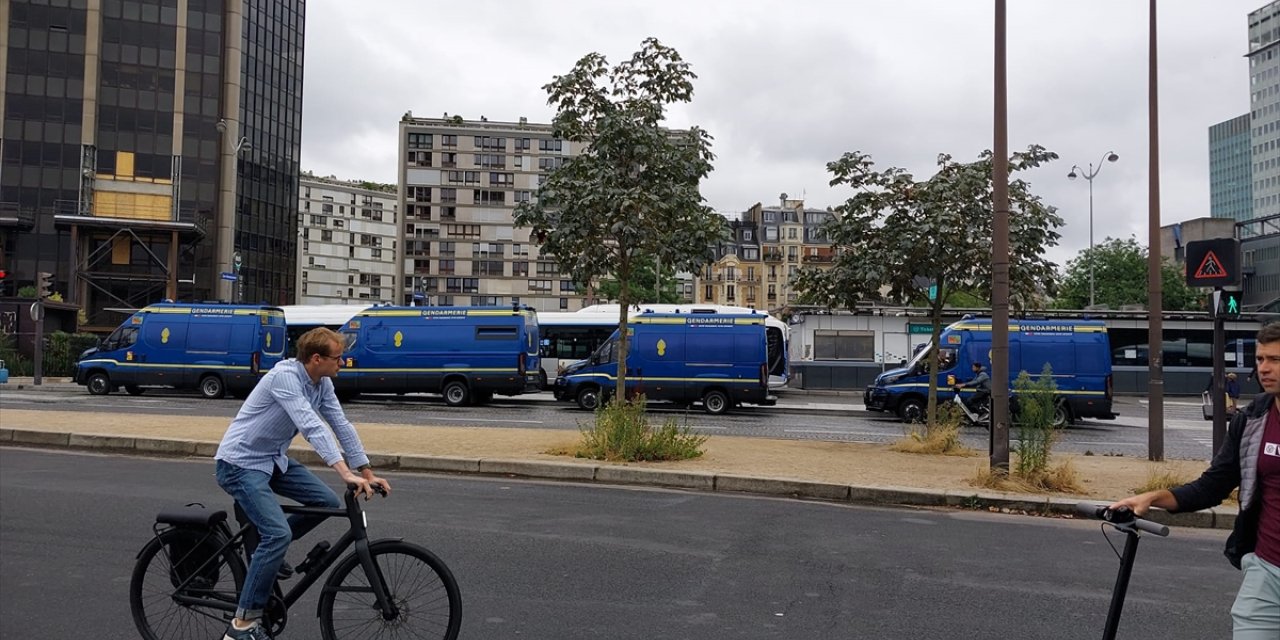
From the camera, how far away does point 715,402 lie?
25.9 meters

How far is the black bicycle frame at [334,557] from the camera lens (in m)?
4.54

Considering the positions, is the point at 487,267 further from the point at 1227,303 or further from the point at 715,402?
the point at 1227,303

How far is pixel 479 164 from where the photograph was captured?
94500mm

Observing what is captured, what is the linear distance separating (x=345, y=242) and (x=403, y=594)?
13010cm

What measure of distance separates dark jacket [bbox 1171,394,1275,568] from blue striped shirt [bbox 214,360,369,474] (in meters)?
3.49

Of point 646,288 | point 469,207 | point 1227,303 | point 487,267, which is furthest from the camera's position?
point 487,267

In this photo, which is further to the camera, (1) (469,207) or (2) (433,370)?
(1) (469,207)

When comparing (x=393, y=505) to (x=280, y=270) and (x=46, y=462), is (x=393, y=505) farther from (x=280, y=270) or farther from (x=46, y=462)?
(x=280, y=270)

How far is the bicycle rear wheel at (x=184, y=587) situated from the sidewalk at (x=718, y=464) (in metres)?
6.83

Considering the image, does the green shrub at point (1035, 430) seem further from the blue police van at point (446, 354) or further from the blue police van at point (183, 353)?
the blue police van at point (183, 353)

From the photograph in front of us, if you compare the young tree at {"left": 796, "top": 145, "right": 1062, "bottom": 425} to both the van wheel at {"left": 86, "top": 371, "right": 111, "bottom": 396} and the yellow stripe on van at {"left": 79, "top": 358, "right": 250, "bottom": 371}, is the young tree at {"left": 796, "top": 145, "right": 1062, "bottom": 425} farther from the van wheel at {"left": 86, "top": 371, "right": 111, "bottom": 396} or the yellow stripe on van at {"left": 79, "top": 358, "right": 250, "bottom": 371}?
the van wheel at {"left": 86, "top": 371, "right": 111, "bottom": 396}

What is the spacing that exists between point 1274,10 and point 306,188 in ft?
457

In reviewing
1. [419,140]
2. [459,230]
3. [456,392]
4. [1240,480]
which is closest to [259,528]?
[1240,480]

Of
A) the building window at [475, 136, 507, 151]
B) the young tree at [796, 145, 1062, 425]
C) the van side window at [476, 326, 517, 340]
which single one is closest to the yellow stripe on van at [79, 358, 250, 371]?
the van side window at [476, 326, 517, 340]
